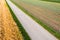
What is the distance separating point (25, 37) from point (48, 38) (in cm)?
95

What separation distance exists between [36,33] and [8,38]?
162 centimetres

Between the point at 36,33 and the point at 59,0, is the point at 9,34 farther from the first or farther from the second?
the point at 59,0

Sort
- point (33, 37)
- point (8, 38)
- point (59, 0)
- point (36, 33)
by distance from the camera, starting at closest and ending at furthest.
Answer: point (8, 38)
point (33, 37)
point (36, 33)
point (59, 0)

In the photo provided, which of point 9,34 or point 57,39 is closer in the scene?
point 57,39

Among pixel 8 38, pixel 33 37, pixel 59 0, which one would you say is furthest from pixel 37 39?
pixel 59 0

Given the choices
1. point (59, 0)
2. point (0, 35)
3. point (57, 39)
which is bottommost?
point (0, 35)

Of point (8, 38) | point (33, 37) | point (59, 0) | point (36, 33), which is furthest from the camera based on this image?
point (59, 0)

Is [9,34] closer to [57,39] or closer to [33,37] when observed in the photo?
[33,37]

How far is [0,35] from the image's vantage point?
8.18 m

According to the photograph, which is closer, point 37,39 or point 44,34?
point 37,39

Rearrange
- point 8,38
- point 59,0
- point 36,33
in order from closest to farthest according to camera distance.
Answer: point 8,38 < point 36,33 < point 59,0

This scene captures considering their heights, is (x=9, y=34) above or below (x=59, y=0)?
below

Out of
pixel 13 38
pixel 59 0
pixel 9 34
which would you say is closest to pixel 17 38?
pixel 13 38

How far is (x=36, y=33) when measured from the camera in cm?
892
